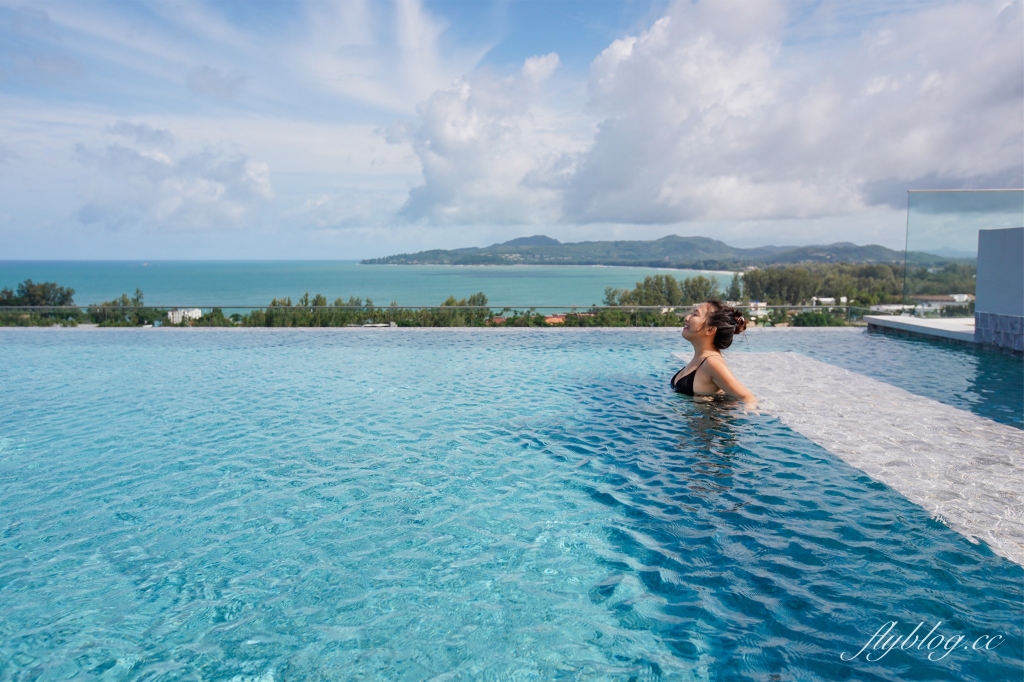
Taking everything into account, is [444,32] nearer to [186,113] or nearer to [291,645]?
[186,113]

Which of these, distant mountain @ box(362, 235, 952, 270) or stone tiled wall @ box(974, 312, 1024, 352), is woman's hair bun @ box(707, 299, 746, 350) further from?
distant mountain @ box(362, 235, 952, 270)

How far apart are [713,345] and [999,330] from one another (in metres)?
7.11

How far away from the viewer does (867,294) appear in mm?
13969

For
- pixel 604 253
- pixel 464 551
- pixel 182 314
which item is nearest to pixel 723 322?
pixel 464 551

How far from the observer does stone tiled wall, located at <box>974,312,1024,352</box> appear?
9898 mm

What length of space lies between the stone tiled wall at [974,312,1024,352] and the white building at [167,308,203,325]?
15778 millimetres

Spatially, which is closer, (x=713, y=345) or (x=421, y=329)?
(x=713, y=345)

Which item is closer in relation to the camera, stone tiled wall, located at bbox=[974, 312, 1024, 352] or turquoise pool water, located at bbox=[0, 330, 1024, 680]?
turquoise pool water, located at bbox=[0, 330, 1024, 680]

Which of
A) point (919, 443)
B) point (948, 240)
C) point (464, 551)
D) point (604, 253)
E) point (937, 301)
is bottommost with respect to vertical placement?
point (464, 551)

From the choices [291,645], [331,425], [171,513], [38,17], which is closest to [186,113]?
[38,17]

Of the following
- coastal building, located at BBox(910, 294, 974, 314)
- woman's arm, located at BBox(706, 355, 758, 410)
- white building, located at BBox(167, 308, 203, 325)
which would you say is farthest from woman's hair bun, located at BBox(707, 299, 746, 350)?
white building, located at BBox(167, 308, 203, 325)

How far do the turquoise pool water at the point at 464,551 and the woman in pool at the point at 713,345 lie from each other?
0.35 metres

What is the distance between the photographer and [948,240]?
11836mm

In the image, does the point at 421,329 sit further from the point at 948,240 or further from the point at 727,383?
the point at 948,240
